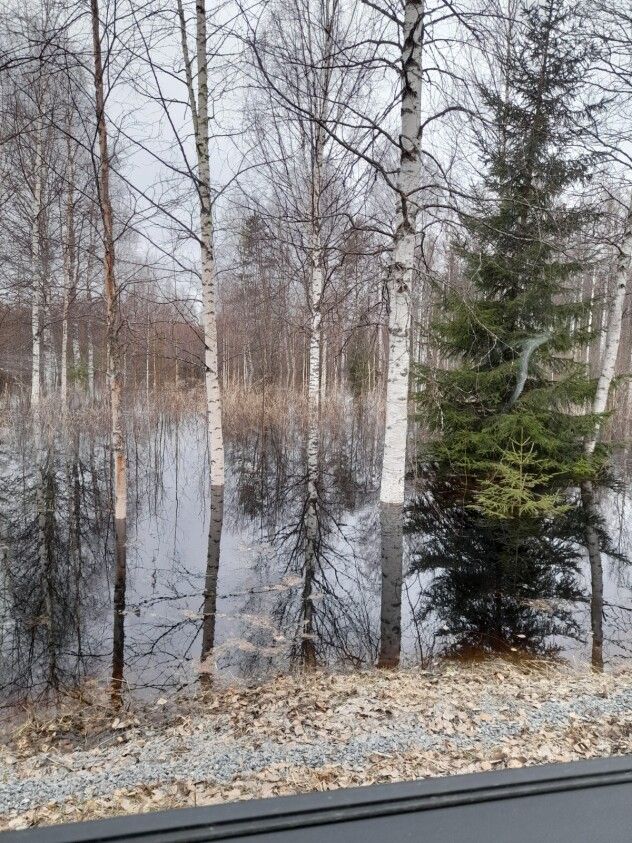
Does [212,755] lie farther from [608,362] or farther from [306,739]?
[608,362]

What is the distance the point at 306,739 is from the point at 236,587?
293 centimetres

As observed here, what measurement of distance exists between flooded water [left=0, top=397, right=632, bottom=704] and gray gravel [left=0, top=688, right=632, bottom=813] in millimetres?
963

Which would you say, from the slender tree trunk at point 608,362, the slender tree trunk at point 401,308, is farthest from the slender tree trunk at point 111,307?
the slender tree trunk at point 608,362

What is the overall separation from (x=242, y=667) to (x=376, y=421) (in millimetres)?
14757

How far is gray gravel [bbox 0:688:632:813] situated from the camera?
2.91 metres

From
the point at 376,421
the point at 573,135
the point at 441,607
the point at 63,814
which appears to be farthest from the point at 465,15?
the point at 376,421

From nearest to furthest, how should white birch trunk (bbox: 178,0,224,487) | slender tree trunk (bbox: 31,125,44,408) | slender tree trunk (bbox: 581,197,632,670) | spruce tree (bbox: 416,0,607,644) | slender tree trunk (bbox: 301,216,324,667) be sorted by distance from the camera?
slender tree trunk (bbox: 301,216,324,667) < white birch trunk (bbox: 178,0,224,487) < spruce tree (bbox: 416,0,607,644) < slender tree trunk (bbox: 581,197,632,670) < slender tree trunk (bbox: 31,125,44,408)

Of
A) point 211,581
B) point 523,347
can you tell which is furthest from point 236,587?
point 523,347

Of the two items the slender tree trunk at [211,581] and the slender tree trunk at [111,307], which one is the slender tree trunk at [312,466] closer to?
the slender tree trunk at [211,581]

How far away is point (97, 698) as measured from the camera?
4055 millimetres

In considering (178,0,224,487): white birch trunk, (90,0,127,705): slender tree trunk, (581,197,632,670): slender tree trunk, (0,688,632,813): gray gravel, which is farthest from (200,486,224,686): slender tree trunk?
(581,197,632,670): slender tree trunk

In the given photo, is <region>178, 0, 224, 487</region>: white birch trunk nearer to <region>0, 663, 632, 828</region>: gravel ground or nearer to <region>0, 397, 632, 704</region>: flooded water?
<region>0, 397, 632, 704</region>: flooded water

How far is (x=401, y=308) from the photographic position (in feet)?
19.2

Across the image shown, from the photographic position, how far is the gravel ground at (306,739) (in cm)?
288
